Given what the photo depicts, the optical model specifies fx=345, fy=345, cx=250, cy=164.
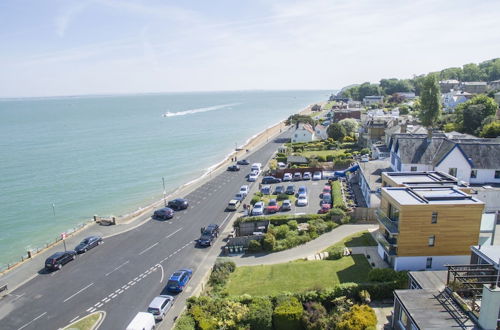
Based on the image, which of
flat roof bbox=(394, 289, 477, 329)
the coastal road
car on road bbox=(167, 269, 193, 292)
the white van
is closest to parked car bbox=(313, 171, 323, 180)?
the coastal road

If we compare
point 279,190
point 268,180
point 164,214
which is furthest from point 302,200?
point 164,214

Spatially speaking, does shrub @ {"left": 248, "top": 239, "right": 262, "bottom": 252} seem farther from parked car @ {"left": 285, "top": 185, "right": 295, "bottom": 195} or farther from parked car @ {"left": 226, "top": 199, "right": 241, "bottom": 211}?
parked car @ {"left": 285, "top": 185, "right": 295, "bottom": 195}

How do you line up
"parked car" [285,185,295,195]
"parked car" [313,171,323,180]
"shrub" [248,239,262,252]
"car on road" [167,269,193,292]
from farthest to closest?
"parked car" [313,171,323,180] < "parked car" [285,185,295,195] < "shrub" [248,239,262,252] < "car on road" [167,269,193,292]

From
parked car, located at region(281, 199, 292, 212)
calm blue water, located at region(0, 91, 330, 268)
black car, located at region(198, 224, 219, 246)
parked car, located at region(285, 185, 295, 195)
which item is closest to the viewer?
black car, located at region(198, 224, 219, 246)

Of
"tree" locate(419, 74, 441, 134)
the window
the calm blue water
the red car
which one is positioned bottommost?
the calm blue water

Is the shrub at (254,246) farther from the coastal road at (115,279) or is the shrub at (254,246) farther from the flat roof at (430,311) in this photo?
the flat roof at (430,311)

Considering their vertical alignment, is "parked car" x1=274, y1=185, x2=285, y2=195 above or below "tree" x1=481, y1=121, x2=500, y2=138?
below

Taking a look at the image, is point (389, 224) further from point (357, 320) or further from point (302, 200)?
point (302, 200)
